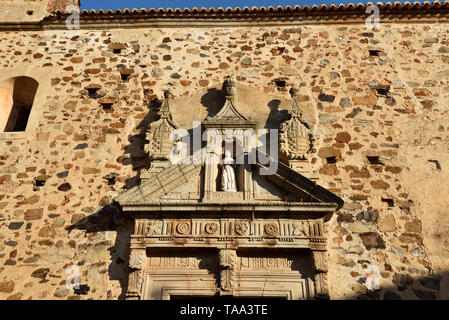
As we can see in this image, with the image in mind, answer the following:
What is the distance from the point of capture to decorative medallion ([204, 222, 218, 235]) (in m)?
5.27

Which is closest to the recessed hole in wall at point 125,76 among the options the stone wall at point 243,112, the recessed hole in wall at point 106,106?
the stone wall at point 243,112

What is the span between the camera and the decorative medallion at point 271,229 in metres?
5.25

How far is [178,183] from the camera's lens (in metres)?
5.70

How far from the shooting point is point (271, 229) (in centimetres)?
528

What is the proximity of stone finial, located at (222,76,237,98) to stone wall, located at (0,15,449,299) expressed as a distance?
0.34m

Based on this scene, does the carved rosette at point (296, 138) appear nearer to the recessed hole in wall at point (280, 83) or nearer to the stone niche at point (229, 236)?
the stone niche at point (229, 236)

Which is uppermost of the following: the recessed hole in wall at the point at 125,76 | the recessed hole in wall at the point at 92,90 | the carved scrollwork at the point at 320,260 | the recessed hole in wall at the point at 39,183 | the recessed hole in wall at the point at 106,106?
the recessed hole in wall at the point at 125,76

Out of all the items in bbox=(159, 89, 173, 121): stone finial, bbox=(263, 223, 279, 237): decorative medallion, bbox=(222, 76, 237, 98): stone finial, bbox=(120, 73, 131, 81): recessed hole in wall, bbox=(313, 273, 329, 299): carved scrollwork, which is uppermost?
bbox=(120, 73, 131, 81): recessed hole in wall

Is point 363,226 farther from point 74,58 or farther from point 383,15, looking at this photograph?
point 74,58

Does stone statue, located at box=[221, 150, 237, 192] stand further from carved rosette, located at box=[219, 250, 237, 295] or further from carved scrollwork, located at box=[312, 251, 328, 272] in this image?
carved scrollwork, located at box=[312, 251, 328, 272]

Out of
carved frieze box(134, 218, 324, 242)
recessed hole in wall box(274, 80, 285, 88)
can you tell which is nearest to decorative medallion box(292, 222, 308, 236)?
carved frieze box(134, 218, 324, 242)

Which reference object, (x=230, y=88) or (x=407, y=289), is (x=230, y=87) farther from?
(x=407, y=289)

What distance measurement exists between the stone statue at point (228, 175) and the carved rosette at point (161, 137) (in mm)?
803

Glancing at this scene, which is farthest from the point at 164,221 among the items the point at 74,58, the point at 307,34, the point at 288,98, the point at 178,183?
the point at 307,34
